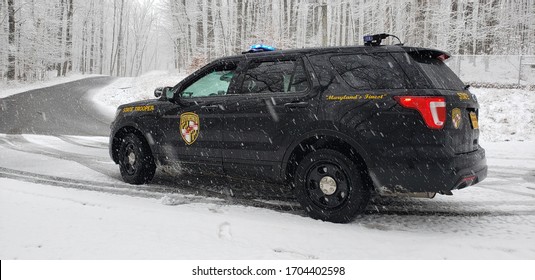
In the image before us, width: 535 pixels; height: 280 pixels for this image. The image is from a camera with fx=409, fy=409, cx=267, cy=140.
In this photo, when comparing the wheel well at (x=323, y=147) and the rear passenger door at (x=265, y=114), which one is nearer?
the wheel well at (x=323, y=147)

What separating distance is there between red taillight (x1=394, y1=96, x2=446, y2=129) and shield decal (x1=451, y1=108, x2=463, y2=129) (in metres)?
0.13

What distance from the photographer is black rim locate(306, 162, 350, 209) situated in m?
4.03

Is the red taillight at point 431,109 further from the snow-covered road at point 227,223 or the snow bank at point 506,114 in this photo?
the snow bank at point 506,114

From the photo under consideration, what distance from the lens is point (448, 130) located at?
3.66 meters

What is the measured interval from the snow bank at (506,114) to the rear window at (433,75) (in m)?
8.41

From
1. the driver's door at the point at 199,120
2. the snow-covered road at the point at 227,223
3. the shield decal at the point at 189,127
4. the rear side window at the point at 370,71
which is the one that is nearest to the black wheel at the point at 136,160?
the snow-covered road at the point at 227,223

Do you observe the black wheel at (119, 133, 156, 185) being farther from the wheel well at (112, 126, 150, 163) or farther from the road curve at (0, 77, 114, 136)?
the road curve at (0, 77, 114, 136)

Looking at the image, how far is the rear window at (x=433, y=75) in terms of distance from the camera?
3.77 meters

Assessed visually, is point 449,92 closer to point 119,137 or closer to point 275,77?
point 275,77

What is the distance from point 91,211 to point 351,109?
2832 mm

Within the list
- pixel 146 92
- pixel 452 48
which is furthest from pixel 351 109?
pixel 452 48

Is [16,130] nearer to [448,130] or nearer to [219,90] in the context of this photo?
[219,90]

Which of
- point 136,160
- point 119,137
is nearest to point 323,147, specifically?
point 136,160

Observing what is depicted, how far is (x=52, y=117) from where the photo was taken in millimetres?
14711
